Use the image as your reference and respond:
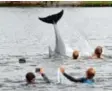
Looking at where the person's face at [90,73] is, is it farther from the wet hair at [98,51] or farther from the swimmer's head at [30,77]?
the wet hair at [98,51]

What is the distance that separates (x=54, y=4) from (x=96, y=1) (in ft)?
29.7

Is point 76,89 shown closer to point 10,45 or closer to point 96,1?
point 10,45

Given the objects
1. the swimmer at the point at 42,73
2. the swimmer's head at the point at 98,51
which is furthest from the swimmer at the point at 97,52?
the swimmer at the point at 42,73

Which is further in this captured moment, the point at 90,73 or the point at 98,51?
the point at 98,51

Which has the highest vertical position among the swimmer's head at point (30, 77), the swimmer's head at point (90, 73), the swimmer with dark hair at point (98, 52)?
the swimmer's head at point (90, 73)

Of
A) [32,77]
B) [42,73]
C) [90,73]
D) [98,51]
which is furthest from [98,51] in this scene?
[32,77]

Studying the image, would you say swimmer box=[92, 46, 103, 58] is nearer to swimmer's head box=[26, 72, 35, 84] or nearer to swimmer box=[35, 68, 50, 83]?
swimmer box=[35, 68, 50, 83]

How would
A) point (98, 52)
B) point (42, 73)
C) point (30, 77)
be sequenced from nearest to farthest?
point (30, 77) < point (42, 73) < point (98, 52)

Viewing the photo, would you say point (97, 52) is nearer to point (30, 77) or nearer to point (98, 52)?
point (98, 52)

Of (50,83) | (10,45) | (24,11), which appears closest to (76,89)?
(50,83)

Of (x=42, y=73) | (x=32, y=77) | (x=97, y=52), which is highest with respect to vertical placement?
(x=42, y=73)

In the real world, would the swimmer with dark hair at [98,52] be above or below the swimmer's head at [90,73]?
below

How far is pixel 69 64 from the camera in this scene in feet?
123

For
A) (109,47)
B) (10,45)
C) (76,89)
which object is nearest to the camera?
(76,89)
